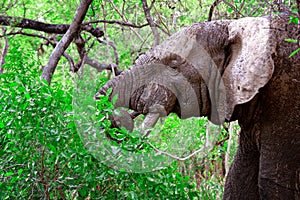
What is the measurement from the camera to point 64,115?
10.9 feet

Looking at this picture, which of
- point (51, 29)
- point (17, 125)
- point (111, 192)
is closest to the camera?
point (17, 125)

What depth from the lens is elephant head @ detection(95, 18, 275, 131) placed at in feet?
10.6

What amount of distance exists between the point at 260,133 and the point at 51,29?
329cm

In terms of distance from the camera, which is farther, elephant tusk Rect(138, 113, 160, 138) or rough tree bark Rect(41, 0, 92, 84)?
rough tree bark Rect(41, 0, 92, 84)

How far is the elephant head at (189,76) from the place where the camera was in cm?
323

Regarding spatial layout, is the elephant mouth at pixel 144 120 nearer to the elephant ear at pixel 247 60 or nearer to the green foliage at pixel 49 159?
the green foliage at pixel 49 159

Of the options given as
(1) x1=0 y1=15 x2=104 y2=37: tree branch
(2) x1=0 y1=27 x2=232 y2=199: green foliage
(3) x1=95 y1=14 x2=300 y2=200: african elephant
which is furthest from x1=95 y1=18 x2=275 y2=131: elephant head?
(1) x1=0 y1=15 x2=104 y2=37: tree branch

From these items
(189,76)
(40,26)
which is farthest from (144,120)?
(40,26)

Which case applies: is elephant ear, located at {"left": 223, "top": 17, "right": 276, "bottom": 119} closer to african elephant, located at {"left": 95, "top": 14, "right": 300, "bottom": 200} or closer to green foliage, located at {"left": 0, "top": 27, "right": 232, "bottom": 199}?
african elephant, located at {"left": 95, "top": 14, "right": 300, "bottom": 200}

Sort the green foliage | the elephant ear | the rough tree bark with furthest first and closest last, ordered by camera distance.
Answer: the rough tree bark
the green foliage
the elephant ear

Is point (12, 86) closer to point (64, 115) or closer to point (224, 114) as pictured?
point (64, 115)

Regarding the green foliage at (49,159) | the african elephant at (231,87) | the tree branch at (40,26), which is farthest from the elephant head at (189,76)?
the tree branch at (40,26)

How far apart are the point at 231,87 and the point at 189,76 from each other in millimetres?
273

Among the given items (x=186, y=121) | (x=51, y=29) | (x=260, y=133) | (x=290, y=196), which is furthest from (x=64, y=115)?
(x=51, y=29)
